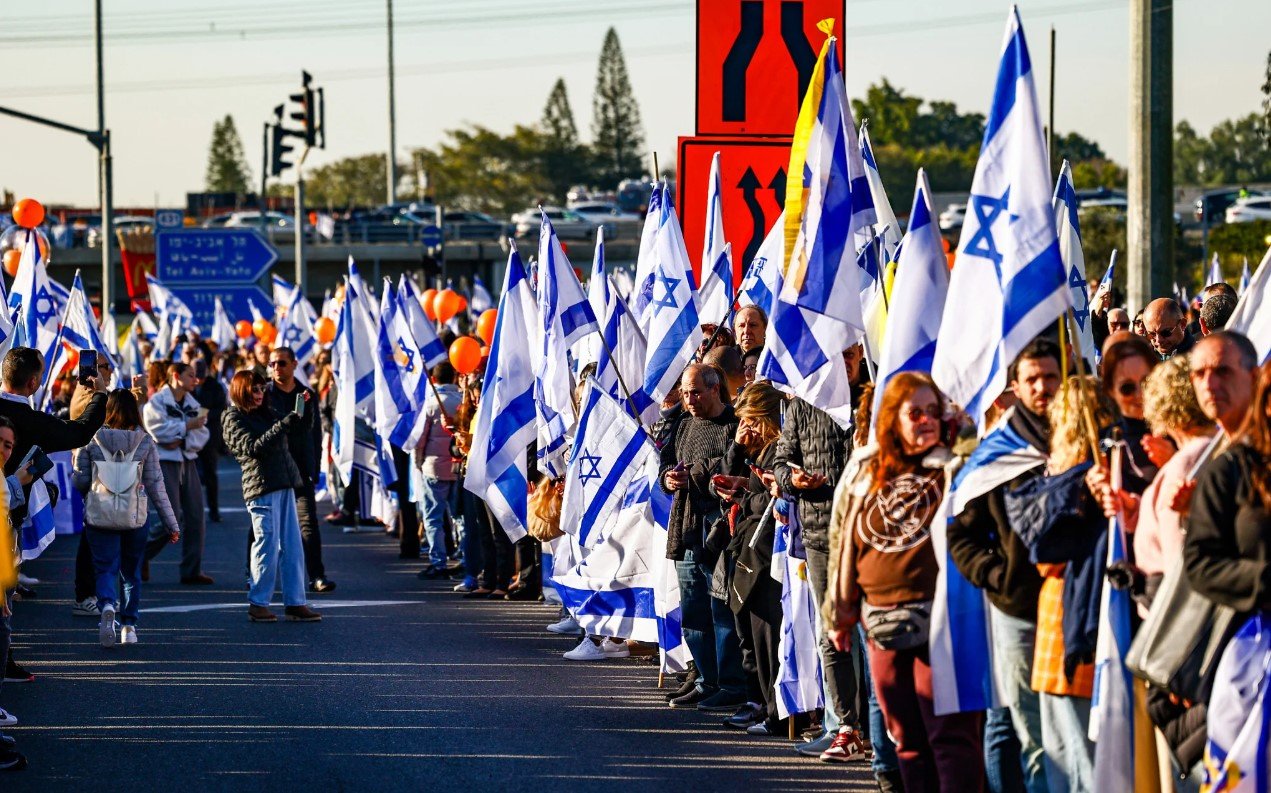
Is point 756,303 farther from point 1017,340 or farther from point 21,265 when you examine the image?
point 21,265

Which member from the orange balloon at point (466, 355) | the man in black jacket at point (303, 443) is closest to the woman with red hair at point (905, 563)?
the man in black jacket at point (303, 443)

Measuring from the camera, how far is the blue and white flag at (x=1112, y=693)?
6.41 metres

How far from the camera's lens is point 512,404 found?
12602 mm

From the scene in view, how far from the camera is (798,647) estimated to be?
9344 millimetres

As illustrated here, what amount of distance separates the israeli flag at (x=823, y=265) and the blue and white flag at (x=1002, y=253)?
1.42 metres

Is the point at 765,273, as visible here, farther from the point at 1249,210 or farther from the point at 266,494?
the point at 1249,210

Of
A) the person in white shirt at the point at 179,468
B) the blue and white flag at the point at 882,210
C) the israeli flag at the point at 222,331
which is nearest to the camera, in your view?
the blue and white flag at the point at 882,210

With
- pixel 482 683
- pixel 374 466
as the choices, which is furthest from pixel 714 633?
pixel 374 466

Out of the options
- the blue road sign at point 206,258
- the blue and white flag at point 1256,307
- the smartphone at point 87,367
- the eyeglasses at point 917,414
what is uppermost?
the blue road sign at point 206,258

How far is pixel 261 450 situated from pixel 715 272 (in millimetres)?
3399

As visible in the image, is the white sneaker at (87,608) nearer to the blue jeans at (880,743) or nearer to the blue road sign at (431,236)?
the blue jeans at (880,743)

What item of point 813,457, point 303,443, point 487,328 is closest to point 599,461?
point 813,457

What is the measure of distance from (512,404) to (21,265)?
6.78 m

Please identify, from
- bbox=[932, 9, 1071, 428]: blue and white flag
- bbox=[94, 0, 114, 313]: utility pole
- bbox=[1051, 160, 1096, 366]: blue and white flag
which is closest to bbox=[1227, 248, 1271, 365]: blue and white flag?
bbox=[1051, 160, 1096, 366]: blue and white flag
